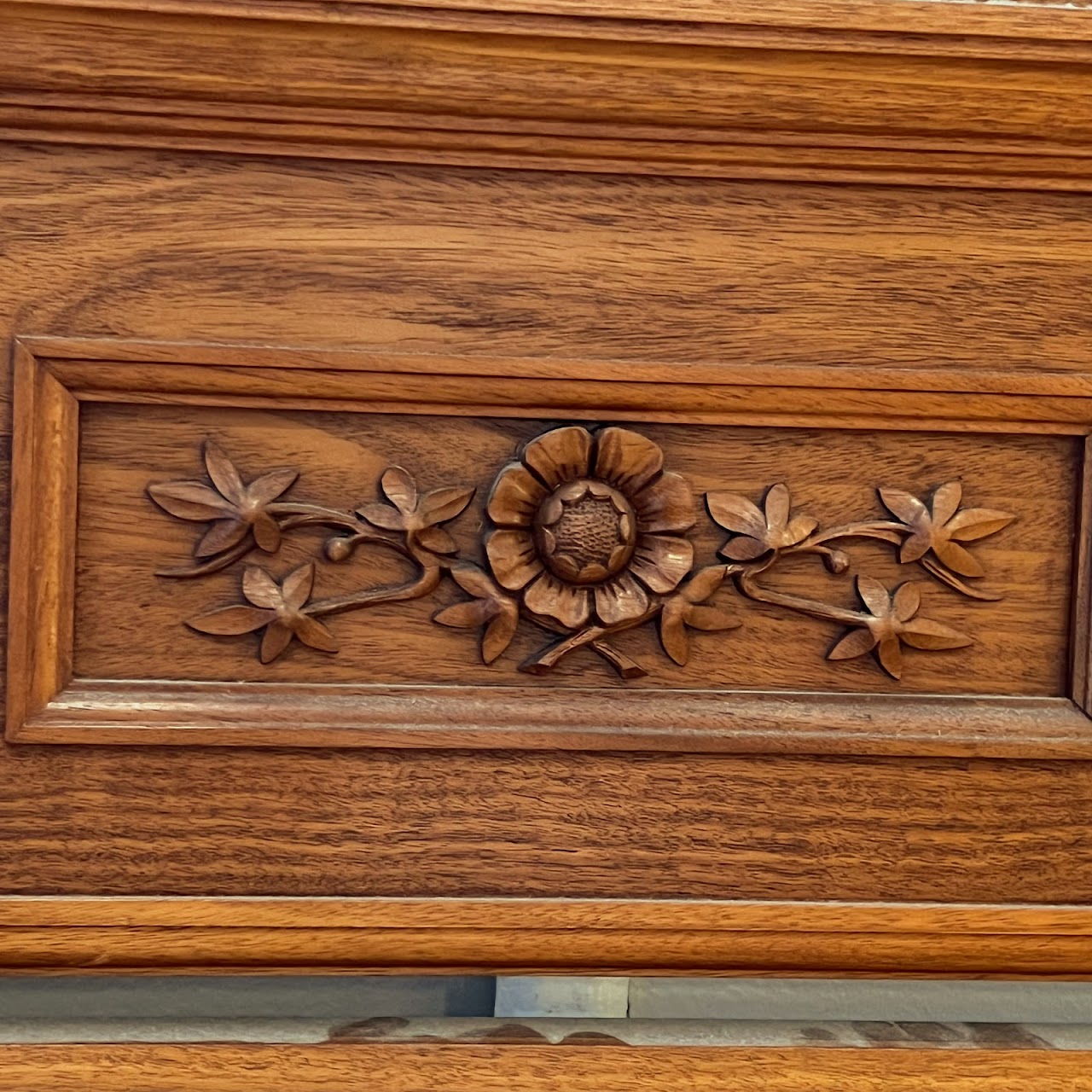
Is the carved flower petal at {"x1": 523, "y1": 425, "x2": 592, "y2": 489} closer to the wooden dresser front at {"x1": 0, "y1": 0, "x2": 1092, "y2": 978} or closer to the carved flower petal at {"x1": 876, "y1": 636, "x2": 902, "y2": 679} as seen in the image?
the wooden dresser front at {"x1": 0, "y1": 0, "x2": 1092, "y2": 978}

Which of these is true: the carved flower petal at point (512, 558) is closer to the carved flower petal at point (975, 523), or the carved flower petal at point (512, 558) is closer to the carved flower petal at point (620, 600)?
the carved flower petal at point (620, 600)

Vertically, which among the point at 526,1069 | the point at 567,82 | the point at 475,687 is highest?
the point at 567,82

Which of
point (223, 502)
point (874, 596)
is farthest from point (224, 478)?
point (874, 596)

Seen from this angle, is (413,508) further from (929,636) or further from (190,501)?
(929,636)

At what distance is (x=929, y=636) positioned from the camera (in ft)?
1.27

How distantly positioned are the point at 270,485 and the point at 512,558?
0.26 ft

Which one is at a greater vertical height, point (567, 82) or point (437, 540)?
point (567, 82)

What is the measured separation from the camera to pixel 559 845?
0.38 m

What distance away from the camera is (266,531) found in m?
0.37

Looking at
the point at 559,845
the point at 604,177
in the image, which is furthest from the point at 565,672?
the point at 604,177

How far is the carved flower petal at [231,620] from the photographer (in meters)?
0.37

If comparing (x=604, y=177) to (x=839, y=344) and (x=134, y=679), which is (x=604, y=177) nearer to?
(x=839, y=344)


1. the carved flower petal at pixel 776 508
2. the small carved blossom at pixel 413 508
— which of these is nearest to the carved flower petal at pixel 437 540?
the small carved blossom at pixel 413 508

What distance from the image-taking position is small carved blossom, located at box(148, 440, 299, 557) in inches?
14.4
